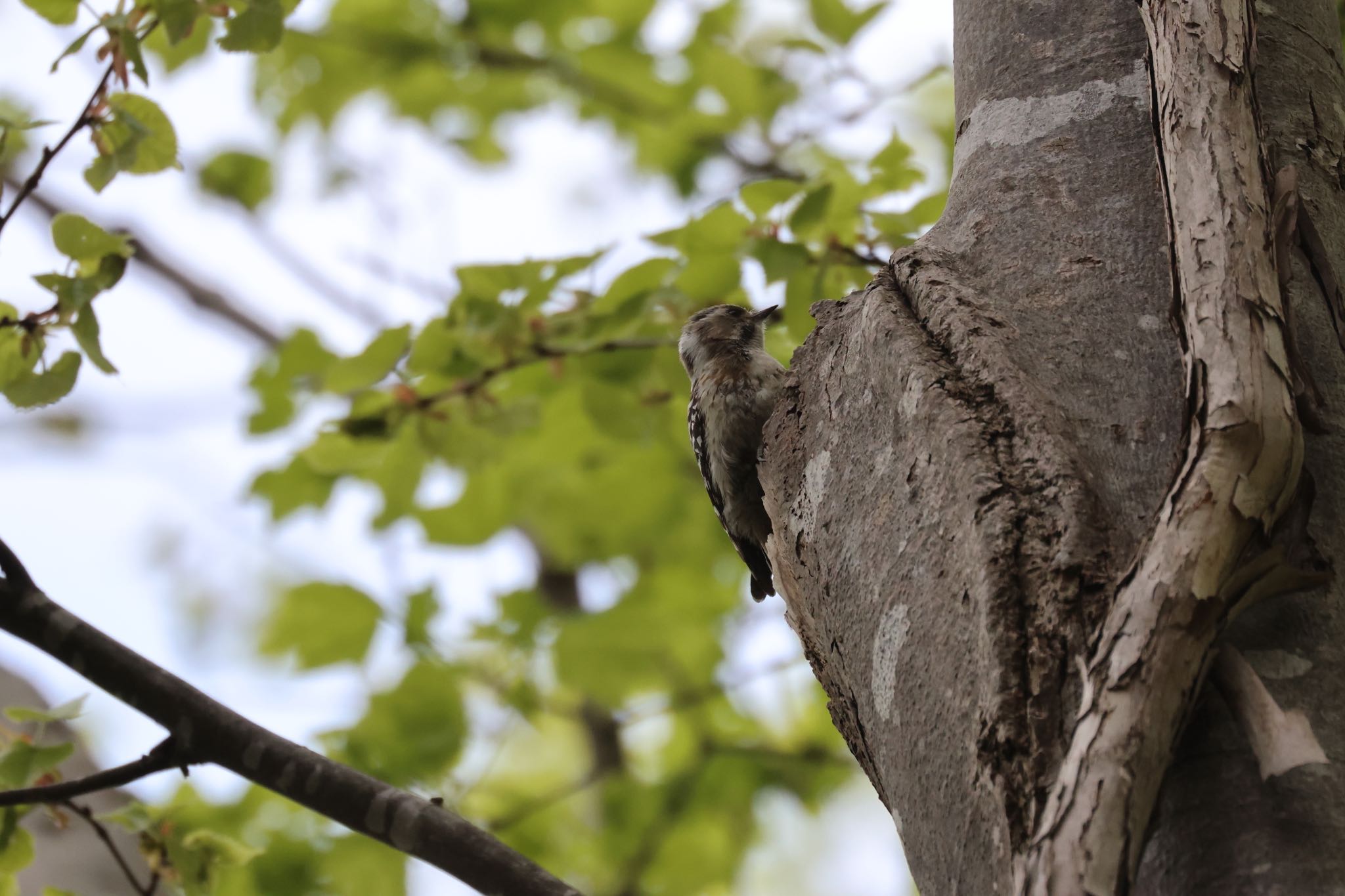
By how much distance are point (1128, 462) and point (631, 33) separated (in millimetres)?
3857

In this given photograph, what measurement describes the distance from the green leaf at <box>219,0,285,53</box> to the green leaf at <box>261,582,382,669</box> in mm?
1979

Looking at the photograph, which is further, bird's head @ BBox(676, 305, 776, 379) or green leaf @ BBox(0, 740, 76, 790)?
bird's head @ BBox(676, 305, 776, 379)

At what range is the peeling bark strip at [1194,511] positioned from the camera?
1028mm

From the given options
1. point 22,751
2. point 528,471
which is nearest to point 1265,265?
point 22,751

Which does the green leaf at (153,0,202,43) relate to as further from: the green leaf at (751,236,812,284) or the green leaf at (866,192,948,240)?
the green leaf at (866,192,948,240)

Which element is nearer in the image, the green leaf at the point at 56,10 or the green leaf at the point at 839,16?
the green leaf at the point at 56,10

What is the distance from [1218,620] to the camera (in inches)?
43.6

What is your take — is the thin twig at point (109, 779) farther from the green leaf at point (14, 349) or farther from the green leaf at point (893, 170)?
the green leaf at point (893, 170)

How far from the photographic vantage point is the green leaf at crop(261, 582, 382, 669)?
379 centimetres

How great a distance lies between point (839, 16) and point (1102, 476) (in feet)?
8.31

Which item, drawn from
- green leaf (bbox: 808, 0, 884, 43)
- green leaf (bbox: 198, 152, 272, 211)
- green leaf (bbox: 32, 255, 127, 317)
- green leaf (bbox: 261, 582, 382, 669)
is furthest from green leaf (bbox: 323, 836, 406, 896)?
Answer: green leaf (bbox: 198, 152, 272, 211)

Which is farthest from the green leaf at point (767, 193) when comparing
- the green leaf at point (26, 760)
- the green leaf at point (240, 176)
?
the green leaf at point (240, 176)

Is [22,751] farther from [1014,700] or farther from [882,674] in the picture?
[1014,700]

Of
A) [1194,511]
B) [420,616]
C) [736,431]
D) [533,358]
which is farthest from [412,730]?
[1194,511]
